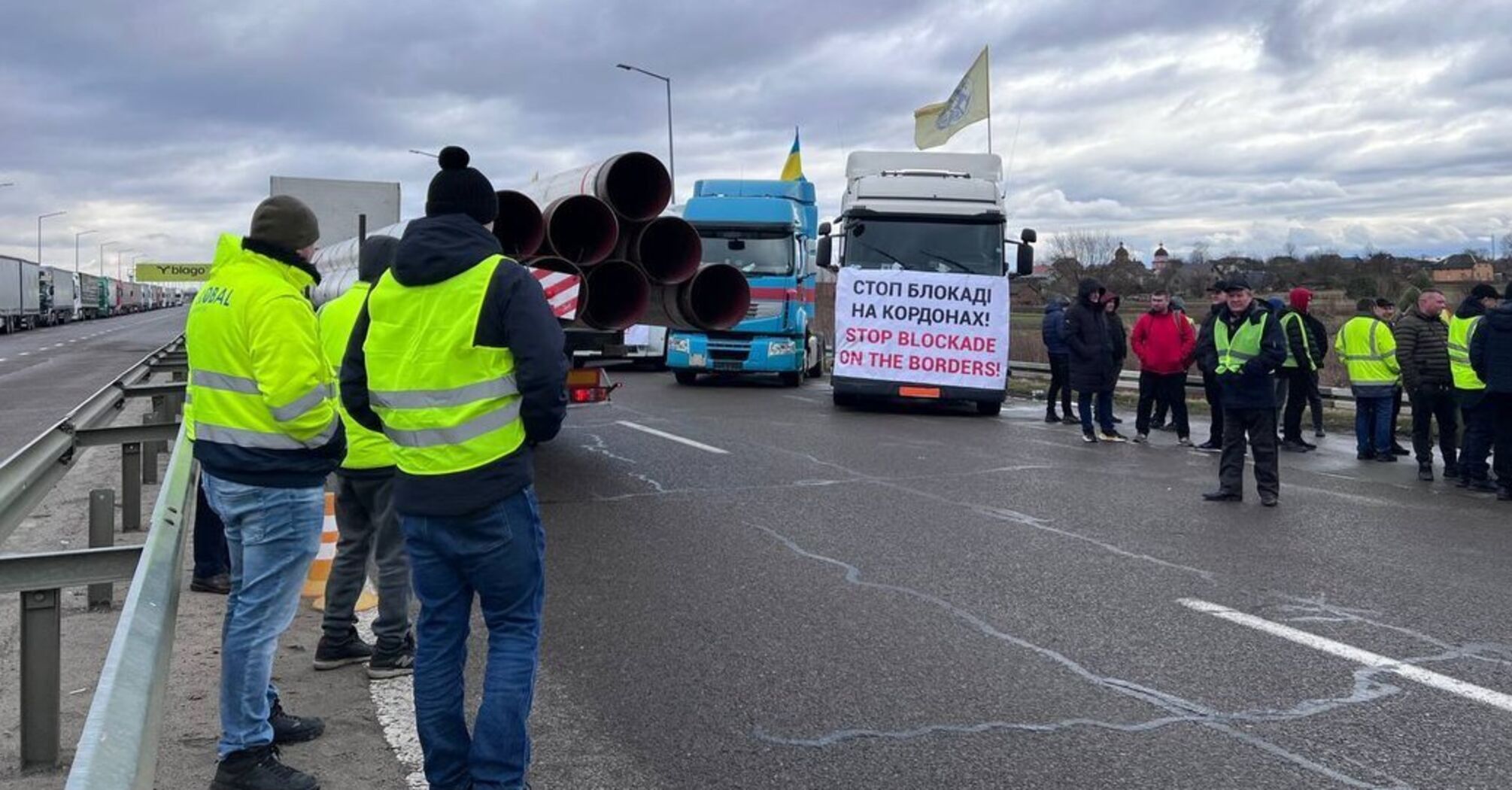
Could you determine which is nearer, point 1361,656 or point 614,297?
point 1361,656

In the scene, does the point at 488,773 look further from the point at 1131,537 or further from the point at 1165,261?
the point at 1165,261

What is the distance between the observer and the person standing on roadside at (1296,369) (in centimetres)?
1328

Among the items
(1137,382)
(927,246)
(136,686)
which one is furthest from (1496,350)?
(1137,382)

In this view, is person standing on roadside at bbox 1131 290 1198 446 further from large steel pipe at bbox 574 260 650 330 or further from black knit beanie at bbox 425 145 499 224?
black knit beanie at bbox 425 145 499 224

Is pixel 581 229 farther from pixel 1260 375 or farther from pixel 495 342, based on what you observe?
pixel 495 342

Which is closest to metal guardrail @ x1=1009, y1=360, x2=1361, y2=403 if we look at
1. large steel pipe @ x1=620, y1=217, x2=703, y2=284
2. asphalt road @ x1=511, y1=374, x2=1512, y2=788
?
asphalt road @ x1=511, y1=374, x2=1512, y2=788

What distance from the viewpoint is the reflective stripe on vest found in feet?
42.4

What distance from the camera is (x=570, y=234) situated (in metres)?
9.92

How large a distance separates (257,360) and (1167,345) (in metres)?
12.8

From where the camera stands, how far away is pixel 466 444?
12.0 feet

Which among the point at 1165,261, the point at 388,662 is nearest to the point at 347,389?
the point at 388,662

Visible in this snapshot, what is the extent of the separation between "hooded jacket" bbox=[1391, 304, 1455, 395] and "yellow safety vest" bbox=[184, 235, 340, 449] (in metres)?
11.0

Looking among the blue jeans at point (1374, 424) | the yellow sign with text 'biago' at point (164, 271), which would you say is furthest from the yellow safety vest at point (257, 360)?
the yellow sign with text 'biago' at point (164, 271)

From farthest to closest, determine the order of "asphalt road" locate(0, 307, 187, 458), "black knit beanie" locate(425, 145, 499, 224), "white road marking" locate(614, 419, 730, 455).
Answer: "asphalt road" locate(0, 307, 187, 458), "white road marking" locate(614, 419, 730, 455), "black knit beanie" locate(425, 145, 499, 224)
